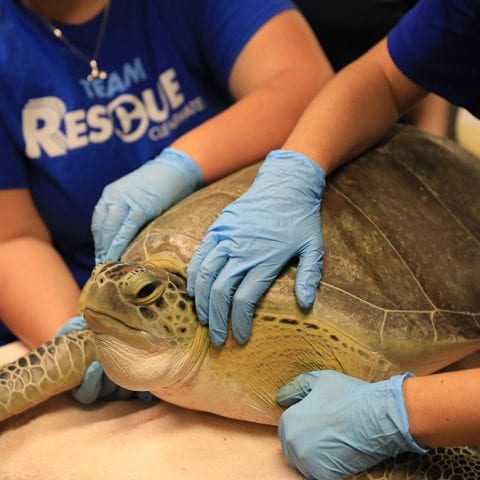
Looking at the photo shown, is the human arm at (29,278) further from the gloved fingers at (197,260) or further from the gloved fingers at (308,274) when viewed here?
the gloved fingers at (308,274)

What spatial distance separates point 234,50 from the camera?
3.89ft

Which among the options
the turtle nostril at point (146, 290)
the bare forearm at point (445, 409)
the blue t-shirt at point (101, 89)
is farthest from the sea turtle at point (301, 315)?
the blue t-shirt at point (101, 89)

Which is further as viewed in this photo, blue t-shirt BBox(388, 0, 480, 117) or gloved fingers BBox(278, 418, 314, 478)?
blue t-shirt BBox(388, 0, 480, 117)

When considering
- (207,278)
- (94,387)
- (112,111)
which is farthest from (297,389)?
(112,111)

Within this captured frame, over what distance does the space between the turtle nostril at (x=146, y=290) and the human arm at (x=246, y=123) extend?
20 centimetres

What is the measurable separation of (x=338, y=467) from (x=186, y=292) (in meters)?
0.29

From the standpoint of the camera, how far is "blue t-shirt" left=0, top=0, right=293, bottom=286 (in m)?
1.13

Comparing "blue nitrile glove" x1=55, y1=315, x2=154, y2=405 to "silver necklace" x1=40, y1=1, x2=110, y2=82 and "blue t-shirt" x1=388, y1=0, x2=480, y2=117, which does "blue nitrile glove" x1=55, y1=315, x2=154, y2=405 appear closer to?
"silver necklace" x1=40, y1=1, x2=110, y2=82

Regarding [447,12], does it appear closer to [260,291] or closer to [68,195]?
[260,291]

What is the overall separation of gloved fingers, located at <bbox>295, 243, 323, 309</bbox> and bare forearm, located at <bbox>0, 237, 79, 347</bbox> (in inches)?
17.1

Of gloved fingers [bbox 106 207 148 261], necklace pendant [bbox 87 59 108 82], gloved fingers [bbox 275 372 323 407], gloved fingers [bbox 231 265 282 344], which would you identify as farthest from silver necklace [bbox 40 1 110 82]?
gloved fingers [bbox 275 372 323 407]

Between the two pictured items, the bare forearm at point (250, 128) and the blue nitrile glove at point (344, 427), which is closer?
the blue nitrile glove at point (344, 427)

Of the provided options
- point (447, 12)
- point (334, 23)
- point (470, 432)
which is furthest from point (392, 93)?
point (334, 23)

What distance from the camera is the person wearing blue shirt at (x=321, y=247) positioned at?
2.53ft
